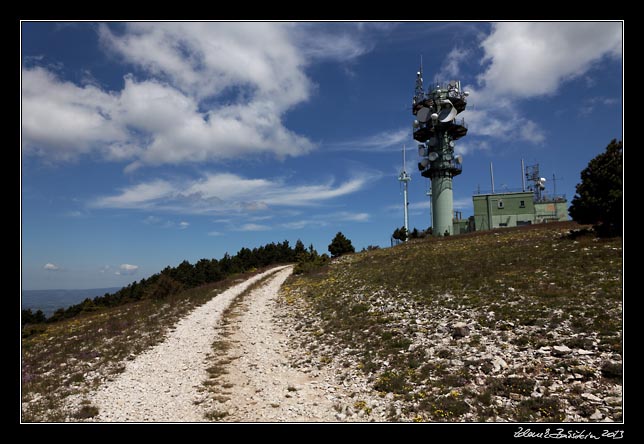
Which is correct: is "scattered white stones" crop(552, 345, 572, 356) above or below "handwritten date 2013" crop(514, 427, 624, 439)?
above

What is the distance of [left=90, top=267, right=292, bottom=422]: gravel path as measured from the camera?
30.4ft

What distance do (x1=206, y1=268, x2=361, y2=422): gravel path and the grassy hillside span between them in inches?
51.8

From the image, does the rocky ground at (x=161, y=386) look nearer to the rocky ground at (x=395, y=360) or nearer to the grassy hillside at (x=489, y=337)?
the rocky ground at (x=395, y=360)

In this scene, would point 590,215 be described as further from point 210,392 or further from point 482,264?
point 210,392

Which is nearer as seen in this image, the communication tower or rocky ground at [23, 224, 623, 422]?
rocky ground at [23, 224, 623, 422]

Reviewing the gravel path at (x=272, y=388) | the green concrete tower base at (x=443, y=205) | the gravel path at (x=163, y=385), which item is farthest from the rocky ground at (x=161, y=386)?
the green concrete tower base at (x=443, y=205)

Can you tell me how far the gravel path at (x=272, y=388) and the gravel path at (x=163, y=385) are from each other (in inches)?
40.5

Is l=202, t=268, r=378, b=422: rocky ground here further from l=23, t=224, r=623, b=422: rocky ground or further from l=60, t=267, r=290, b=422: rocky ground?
l=60, t=267, r=290, b=422: rocky ground

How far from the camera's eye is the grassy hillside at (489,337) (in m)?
8.45

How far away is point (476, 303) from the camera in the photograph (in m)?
16.7

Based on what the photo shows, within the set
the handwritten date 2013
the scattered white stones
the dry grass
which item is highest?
the scattered white stones

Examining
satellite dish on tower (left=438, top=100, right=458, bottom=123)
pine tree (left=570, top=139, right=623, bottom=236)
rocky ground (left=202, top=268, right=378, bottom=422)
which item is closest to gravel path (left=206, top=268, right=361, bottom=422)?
rocky ground (left=202, top=268, right=378, bottom=422)

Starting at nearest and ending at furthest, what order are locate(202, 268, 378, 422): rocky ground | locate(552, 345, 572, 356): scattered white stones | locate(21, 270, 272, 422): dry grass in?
locate(202, 268, 378, 422): rocky ground
locate(552, 345, 572, 356): scattered white stones
locate(21, 270, 272, 422): dry grass

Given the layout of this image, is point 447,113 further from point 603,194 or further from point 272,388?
point 272,388
